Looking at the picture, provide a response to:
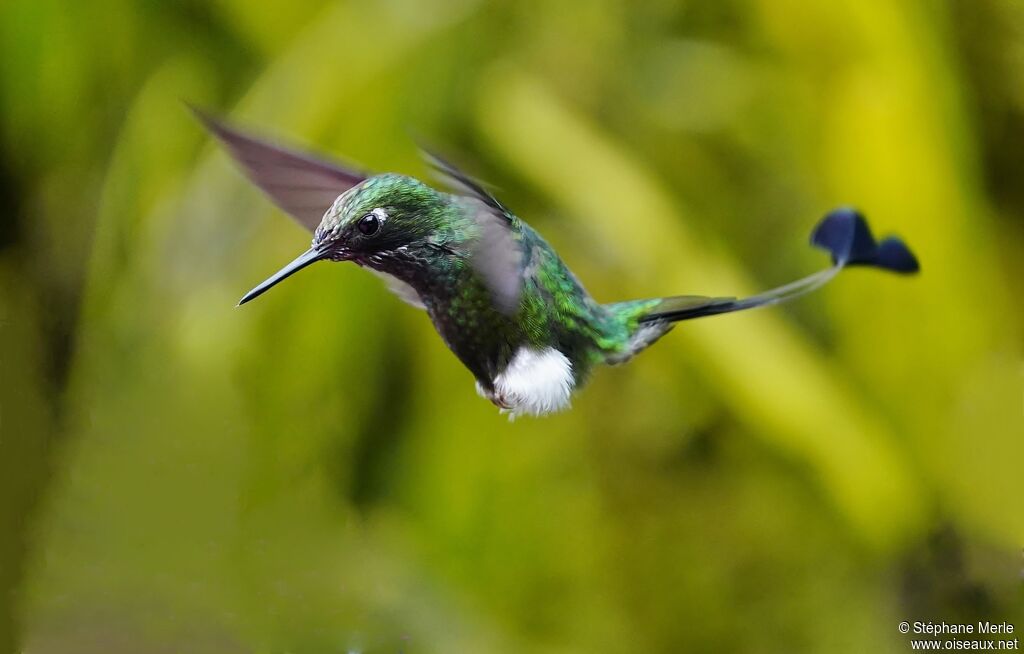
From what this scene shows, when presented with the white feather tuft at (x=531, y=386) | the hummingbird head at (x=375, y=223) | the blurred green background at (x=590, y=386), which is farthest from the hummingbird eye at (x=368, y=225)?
the blurred green background at (x=590, y=386)

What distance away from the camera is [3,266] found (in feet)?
4.56

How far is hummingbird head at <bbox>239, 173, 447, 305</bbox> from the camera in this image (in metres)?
0.39

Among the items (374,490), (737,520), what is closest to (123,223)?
(374,490)

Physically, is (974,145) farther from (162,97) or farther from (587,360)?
(162,97)

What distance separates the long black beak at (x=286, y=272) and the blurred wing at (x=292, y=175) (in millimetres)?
145

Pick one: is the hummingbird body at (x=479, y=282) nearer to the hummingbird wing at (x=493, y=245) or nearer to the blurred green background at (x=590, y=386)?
the hummingbird wing at (x=493, y=245)

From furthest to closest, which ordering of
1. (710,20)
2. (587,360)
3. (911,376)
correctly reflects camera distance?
(710,20) < (911,376) < (587,360)

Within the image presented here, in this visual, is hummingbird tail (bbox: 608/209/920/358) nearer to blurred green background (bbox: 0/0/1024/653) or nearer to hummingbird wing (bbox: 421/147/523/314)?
hummingbird wing (bbox: 421/147/523/314)

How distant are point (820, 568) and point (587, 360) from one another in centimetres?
83

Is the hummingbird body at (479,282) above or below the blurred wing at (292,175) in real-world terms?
below

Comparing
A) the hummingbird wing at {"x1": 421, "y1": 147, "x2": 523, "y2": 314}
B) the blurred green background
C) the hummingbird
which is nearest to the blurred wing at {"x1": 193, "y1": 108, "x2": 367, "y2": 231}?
the hummingbird

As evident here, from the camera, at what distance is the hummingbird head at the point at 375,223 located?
39 centimetres

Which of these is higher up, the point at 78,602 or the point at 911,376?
the point at 911,376

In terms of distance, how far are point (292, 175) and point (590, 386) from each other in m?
0.49
